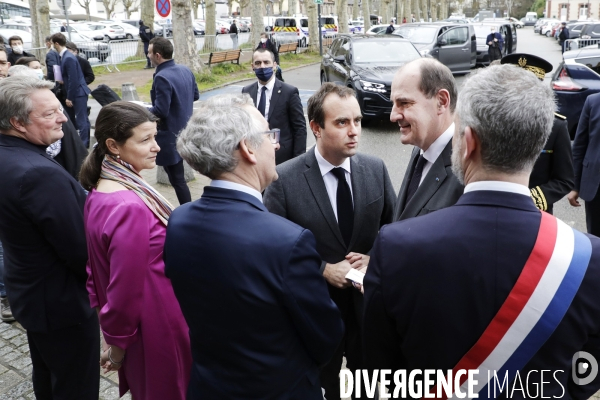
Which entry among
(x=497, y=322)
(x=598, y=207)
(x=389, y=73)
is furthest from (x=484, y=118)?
(x=389, y=73)

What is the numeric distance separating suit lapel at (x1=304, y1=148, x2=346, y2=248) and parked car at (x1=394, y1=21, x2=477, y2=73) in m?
16.1

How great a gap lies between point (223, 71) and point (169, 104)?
1558 cm

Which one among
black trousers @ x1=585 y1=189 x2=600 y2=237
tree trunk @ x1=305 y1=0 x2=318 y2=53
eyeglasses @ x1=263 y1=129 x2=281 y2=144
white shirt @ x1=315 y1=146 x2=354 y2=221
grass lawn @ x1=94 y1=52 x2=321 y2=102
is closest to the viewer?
eyeglasses @ x1=263 y1=129 x2=281 y2=144

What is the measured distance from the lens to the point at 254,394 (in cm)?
185

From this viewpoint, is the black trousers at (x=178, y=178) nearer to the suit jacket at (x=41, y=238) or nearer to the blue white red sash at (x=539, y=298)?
the suit jacket at (x=41, y=238)

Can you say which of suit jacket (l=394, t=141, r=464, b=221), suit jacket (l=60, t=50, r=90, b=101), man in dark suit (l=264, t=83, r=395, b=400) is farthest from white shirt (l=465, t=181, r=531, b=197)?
suit jacket (l=60, t=50, r=90, b=101)

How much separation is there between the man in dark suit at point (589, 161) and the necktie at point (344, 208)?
241 centimetres

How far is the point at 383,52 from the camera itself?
1251 centimetres

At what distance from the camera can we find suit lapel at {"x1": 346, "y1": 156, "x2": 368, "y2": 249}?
108 inches

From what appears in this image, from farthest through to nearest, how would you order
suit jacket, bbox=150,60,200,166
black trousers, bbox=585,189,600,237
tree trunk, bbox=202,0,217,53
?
tree trunk, bbox=202,0,217,53
suit jacket, bbox=150,60,200,166
black trousers, bbox=585,189,600,237

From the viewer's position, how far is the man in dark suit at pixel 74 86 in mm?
9172

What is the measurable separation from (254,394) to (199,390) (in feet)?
0.76

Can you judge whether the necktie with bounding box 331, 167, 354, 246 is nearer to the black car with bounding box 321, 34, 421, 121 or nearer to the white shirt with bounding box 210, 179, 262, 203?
the white shirt with bounding box 210, 179, 262, 203

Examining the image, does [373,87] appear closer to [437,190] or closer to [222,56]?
[437,190]
